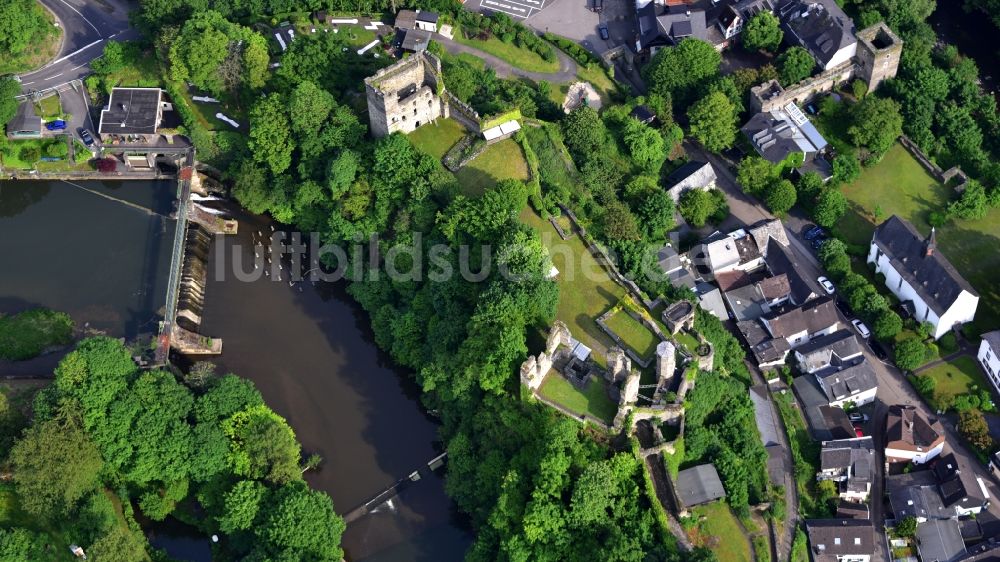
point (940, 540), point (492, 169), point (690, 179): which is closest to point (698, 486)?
point (940, 540)

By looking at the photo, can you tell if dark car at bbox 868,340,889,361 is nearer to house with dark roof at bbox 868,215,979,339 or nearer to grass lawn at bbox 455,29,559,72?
house with dark roof at bbox 868,215,979,339

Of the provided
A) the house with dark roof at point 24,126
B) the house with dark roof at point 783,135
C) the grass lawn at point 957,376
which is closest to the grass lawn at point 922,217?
the house with dark roof at point 783,135

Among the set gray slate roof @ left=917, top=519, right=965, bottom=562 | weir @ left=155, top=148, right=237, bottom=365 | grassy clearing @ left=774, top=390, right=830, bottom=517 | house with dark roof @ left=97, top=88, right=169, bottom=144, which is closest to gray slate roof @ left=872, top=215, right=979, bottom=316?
grassy clearing @ left=774, top=390, right=830, bottom=517

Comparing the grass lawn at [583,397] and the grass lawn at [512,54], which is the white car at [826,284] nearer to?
the grass lawn at [583,397]

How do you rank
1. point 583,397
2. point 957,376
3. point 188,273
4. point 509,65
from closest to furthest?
point 583,397 < point 957,376 < point 188,273 < point 509,65

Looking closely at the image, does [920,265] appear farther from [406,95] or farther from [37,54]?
[37,54]
